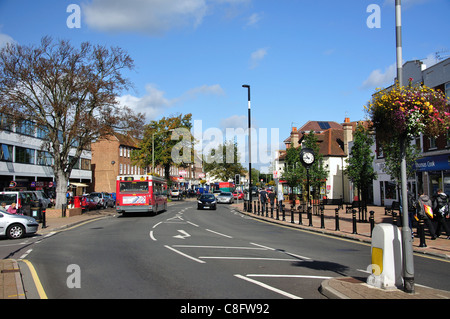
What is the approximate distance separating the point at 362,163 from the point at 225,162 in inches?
2029

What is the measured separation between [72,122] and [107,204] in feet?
54.0

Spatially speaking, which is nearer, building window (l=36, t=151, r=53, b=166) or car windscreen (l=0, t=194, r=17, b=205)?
car windscreen (l=0, t=194, r=17, b=205)

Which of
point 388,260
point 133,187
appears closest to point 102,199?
point 133,187

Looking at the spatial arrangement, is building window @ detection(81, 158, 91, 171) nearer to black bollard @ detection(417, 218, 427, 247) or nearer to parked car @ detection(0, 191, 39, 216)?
parked car @ detection(0, 191, 39, 216)

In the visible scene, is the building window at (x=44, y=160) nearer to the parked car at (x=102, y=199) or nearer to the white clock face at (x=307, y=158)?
the parked car at (x=102, y=199)

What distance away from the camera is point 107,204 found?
44312mm

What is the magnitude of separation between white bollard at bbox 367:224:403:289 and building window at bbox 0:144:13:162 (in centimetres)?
4408

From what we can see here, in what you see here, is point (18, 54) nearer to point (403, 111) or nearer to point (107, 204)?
point (107, 204)

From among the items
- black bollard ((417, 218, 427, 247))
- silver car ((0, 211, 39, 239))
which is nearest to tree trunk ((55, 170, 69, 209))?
silver car ((0, 211, 39, 239))

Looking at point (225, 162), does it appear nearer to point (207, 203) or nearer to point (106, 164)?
point (106, 164)

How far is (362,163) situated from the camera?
2561 cm

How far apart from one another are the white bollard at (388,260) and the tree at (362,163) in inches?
724

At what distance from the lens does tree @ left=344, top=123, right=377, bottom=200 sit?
81.8ft

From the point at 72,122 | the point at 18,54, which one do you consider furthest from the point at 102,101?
the point at 18,54
